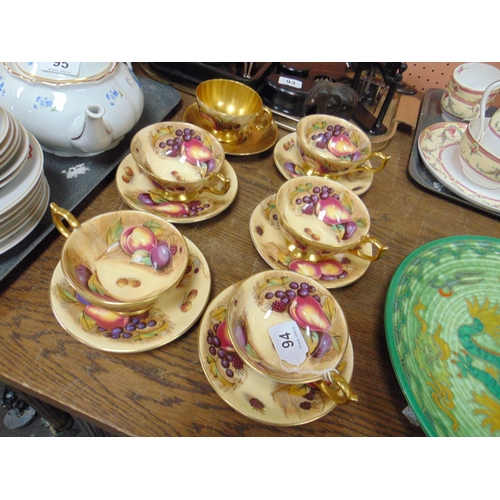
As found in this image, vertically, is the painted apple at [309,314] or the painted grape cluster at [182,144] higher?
the painted grape cluster at [182,144]

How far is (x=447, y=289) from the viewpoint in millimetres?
708

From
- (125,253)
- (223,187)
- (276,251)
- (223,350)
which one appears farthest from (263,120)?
(223,350)

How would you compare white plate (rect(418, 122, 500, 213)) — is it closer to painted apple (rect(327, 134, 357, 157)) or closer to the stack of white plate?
painted apple (rect(327, 134, 357, 157))

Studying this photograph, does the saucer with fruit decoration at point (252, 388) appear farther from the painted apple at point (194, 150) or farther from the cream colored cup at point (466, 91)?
the cream colored cup at point (466, 91)

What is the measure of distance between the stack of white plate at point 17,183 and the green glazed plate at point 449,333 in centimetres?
59

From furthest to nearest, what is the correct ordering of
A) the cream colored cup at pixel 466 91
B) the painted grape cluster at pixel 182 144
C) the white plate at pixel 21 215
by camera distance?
the cream colored cup at pixel 466 91
the painted grape cluster at pixel 182 144
the white plate at pixel 21 215

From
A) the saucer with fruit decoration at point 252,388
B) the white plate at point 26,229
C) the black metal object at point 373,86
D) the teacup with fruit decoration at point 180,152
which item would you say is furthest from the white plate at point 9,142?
the black metal object at point 373,86

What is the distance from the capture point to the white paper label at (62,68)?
2.18 feet

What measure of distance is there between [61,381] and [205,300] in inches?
9.0

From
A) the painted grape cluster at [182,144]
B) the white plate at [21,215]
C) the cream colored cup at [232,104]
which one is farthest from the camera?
the cream colored cup at [232,104]

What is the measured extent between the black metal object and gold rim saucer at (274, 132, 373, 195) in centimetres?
19

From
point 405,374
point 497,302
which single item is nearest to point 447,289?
point 497,302

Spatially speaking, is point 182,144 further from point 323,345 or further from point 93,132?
point 323,345

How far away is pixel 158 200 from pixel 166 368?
0.32m
